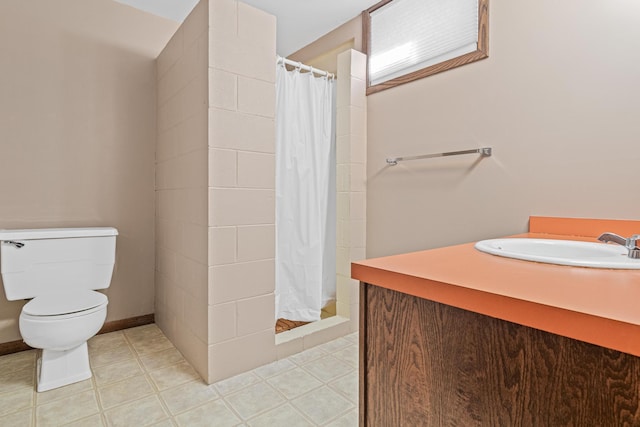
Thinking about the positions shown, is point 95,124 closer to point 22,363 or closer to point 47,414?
point 22,363

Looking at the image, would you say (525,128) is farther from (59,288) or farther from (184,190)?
(59,288)

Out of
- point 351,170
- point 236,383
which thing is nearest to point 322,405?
point 236,383

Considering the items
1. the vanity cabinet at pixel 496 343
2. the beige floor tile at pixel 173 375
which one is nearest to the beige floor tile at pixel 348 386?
the beige floor tile at pixel 173 375

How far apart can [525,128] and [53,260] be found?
2572mm

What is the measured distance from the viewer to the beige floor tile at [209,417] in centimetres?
140

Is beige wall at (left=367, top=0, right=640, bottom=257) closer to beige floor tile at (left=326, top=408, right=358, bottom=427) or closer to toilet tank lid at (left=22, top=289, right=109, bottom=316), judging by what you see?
beige floor tile at (left=326, top=408, right=358, bottom=427)

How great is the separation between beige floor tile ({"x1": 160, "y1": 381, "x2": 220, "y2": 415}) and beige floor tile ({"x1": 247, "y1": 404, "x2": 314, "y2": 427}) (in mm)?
280

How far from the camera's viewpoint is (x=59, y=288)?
190cm

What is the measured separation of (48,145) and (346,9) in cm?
217

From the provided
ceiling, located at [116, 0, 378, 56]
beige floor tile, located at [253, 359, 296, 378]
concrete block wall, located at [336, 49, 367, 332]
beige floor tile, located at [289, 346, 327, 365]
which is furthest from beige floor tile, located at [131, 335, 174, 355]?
ceiling, located at [116, 0, 378, 56]

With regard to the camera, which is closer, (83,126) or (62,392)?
(62,392)

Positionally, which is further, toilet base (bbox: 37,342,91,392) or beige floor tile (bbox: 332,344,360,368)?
beige floor tile (bbox: 332,344,360,368)

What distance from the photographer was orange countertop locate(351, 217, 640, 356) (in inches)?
18.5

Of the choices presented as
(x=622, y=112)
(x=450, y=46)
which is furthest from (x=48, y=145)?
(x=622, y=112)
